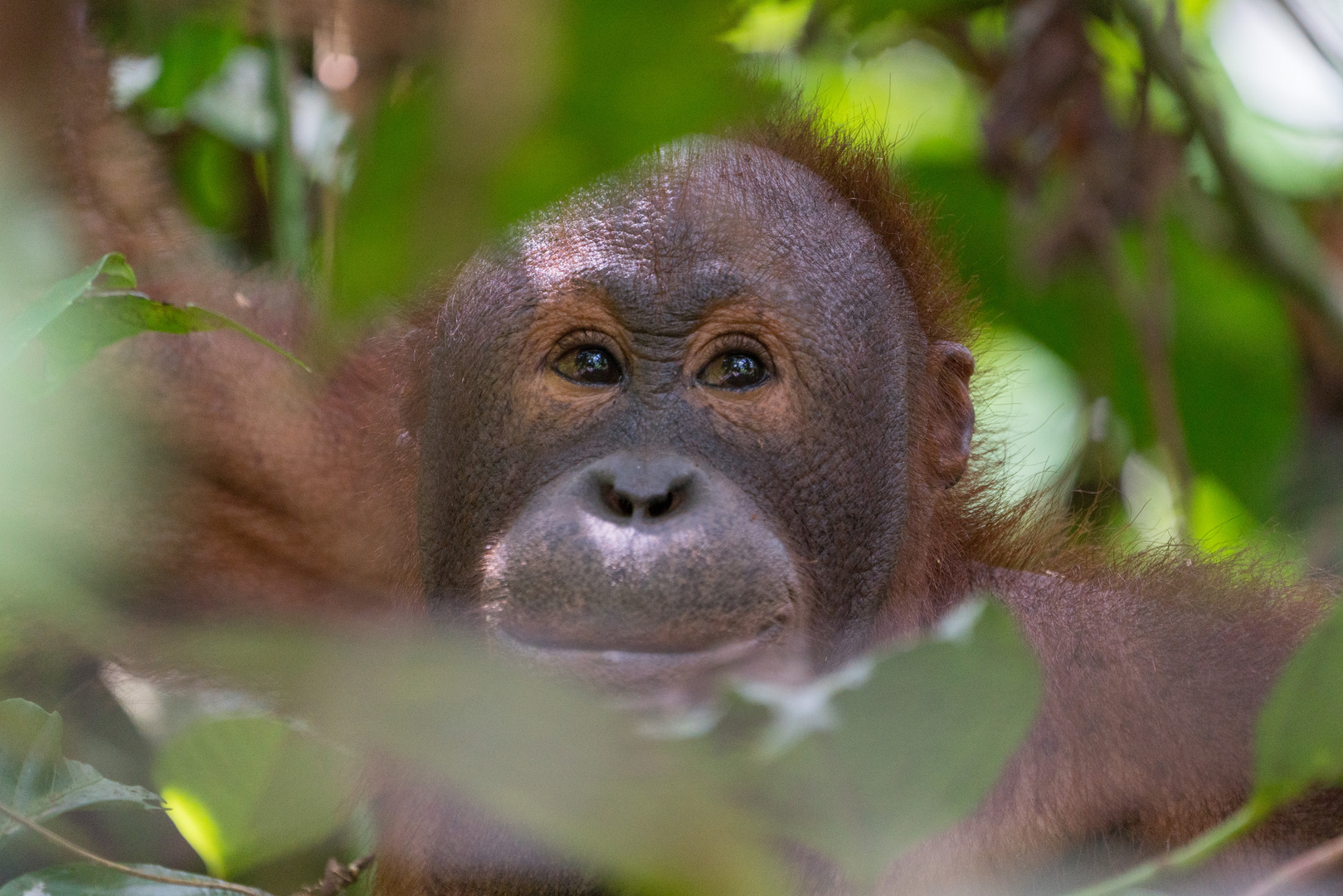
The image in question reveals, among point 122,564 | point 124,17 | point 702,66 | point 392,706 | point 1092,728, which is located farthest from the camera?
point 122,564

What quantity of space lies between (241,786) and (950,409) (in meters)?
1.23

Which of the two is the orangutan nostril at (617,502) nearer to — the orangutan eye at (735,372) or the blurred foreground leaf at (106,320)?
the orangutan eye at (735,372)

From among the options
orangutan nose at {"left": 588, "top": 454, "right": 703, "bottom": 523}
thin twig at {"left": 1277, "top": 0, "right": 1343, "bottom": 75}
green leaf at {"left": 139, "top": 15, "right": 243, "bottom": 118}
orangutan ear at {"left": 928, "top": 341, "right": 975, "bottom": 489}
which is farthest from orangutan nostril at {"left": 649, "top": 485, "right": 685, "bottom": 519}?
green leaf at {"left": 139, "top": 15, "right": 243, "bottom": 118}

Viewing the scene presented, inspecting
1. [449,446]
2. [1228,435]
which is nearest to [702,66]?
[449,446]

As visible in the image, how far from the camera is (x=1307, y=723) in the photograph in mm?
791

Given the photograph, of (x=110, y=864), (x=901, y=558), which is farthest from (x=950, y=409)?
(x=110, y=864)

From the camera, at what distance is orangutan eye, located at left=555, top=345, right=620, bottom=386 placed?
2.04 metres

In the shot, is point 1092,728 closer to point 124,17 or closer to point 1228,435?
point 1228,435

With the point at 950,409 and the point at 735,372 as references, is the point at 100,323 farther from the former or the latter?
the point at 950,409

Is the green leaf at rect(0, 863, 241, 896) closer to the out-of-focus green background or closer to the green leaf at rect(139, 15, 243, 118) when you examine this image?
the out-of-focus green background

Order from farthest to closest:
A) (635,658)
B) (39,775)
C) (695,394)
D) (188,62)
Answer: (188,62) → (695,394) → (635,658) → (39,775)

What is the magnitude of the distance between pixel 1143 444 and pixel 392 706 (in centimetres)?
318

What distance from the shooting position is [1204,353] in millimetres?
3633

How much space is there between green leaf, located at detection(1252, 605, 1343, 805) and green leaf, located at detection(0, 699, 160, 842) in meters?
1.02
